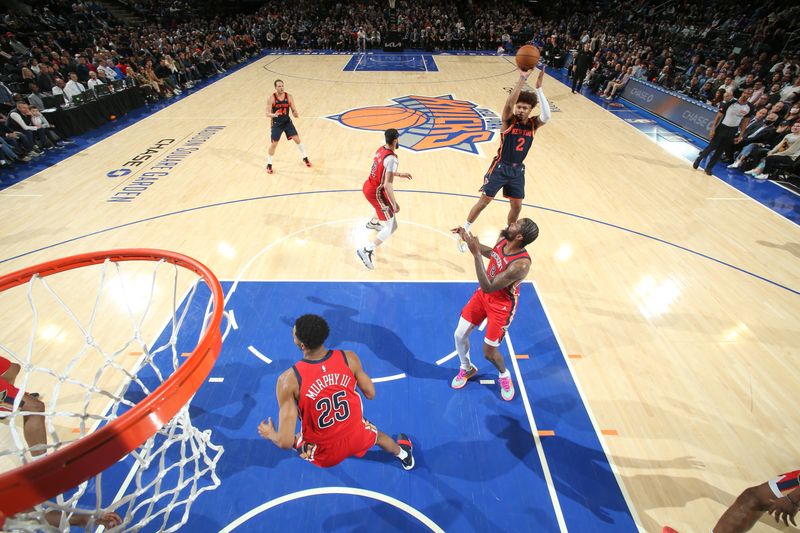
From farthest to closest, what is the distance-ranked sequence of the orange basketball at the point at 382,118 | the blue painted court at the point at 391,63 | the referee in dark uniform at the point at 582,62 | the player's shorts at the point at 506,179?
the blue painted court at the point at 391,63, the referee in dark uniform at the point at 582,62, the orange basketball at the point at 382,118, the player's shorts at the point at 506,179

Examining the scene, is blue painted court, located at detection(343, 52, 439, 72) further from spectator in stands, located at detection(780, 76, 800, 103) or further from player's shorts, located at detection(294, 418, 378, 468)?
player's shorts, located at detection(294, 418, 378, 468)

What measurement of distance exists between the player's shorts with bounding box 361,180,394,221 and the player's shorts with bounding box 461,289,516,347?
7.39 feet

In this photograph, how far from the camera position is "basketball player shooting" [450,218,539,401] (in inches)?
126

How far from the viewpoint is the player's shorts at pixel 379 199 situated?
5.35 m

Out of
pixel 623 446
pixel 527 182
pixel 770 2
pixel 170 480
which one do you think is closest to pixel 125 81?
pixel 527 182

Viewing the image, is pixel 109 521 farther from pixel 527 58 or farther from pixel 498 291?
pixel 527 58

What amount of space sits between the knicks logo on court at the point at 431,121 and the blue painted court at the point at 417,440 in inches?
245

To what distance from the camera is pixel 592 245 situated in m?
6.31

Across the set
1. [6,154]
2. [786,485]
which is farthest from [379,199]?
[6,154]

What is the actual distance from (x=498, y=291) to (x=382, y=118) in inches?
375

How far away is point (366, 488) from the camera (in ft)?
10.7

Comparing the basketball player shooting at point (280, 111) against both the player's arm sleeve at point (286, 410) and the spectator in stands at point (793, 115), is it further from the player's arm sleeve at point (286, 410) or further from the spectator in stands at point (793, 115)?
the spectator in stands at point (793, 115)

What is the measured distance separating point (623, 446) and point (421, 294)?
8.92 ft

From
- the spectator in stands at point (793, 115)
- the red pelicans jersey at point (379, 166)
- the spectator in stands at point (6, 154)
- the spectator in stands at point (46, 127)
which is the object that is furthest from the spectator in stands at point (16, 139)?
the spectator in stands at point (793, 115)
